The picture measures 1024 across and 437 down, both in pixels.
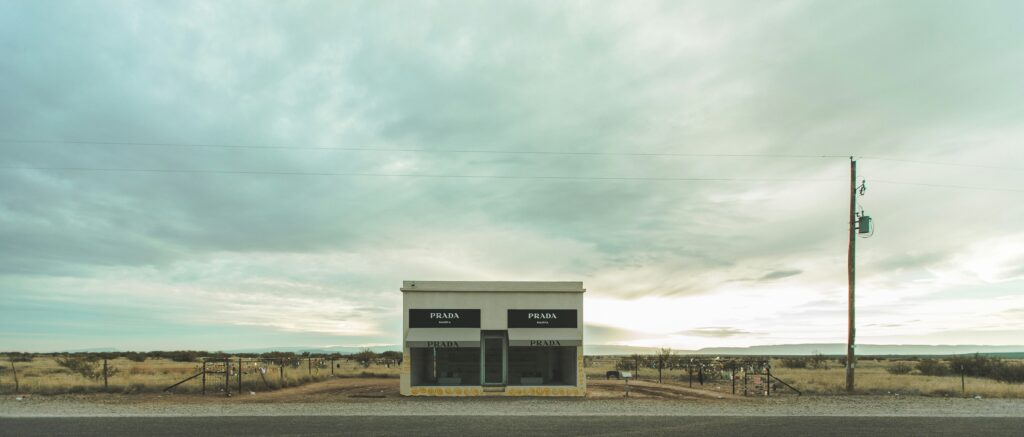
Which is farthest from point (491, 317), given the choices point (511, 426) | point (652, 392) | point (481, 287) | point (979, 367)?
point (979, 367)

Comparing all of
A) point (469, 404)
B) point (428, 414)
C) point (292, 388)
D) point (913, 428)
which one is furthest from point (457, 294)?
point (913, 428)

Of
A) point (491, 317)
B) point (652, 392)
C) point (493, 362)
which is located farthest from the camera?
point (493, 362)

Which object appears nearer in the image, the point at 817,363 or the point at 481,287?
the point at 481,287

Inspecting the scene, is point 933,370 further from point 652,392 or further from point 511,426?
point 511,426

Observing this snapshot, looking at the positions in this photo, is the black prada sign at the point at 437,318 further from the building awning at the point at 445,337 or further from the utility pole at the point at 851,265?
the utility pole at the point at 851,265

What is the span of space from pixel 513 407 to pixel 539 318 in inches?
237

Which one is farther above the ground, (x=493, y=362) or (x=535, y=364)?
(x=493, y=362)

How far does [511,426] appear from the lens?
16484mm

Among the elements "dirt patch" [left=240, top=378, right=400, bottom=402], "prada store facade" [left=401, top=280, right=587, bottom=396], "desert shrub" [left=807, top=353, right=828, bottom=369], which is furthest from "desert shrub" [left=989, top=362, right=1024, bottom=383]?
"dirt patch" [left=240, top=378, right=400, bottom=402]

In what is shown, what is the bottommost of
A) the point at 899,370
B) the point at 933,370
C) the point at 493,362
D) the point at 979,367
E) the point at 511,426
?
the point at 899,370

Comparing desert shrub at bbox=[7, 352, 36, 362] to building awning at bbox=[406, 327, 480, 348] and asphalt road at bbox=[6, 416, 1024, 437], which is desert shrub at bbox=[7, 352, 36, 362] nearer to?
building awning at bbox=[406, 327, 480, 348]

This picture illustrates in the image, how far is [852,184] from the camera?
29.0 meters

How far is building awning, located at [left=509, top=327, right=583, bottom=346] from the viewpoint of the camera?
2681cm

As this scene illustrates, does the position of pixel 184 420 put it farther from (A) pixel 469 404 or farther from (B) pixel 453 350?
(B) pixel 453 350
